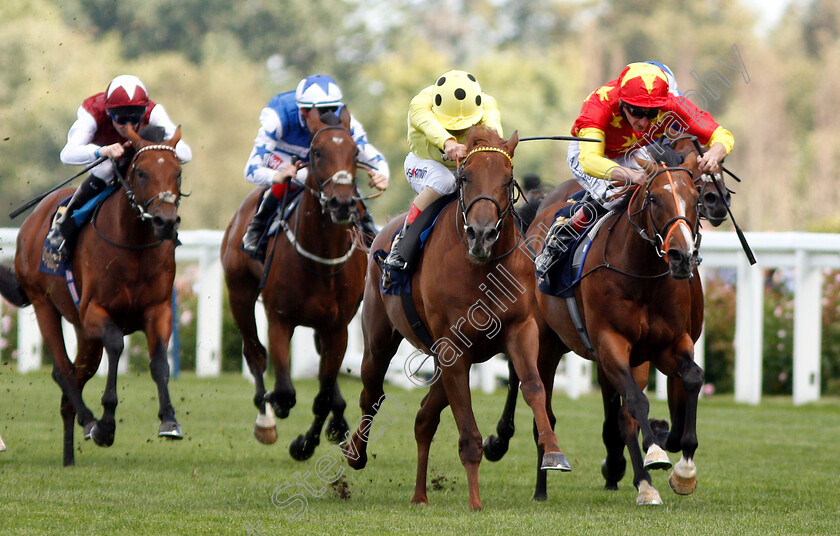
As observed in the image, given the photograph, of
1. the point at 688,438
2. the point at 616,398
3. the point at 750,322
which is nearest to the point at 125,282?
the point at 616,398

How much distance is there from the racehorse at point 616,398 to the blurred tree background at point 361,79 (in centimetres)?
1972

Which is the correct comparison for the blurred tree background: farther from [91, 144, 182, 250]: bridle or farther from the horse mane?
the horse mane

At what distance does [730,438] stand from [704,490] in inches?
102

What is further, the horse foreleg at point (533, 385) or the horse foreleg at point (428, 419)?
the horse foreleg at point (428, 419)

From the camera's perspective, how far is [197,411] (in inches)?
422

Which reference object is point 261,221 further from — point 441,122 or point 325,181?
point 441,122

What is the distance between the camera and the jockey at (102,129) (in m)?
7.34

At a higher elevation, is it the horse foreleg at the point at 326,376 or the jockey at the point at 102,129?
the jockey at the point at 102,129

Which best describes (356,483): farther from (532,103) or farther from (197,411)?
(532,103)

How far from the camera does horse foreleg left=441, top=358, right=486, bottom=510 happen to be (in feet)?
19.0

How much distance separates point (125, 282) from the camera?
23.2 ft

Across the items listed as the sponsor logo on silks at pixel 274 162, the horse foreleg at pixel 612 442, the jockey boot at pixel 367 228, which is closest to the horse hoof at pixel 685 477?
the horse foreleg at pixel 612 442

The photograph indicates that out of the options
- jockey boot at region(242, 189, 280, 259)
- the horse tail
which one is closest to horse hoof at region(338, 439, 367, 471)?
jockey boot at region(242, 189, 280, 259)

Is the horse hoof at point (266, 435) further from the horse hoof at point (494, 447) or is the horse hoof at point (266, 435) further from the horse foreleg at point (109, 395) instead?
the horse hoof at point (494, 447)
